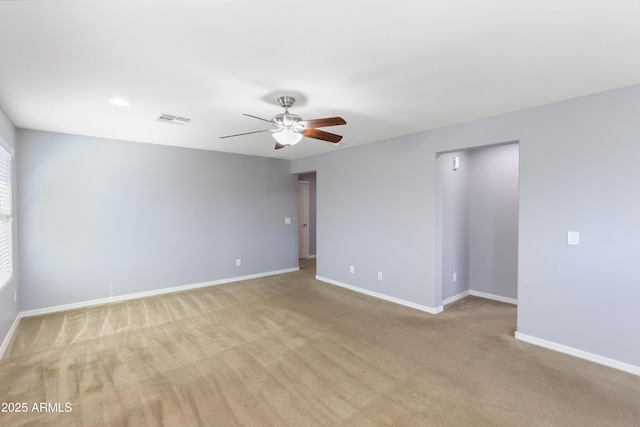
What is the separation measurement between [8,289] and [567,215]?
594 cm

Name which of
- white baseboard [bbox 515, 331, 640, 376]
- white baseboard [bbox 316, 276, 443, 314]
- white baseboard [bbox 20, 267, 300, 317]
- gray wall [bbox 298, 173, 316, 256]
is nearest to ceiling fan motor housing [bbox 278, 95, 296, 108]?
white baseboard [bbox 316, 276, 443, 314]

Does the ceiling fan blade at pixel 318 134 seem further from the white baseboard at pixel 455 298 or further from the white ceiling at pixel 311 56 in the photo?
the white baseboard at pixel 455 298

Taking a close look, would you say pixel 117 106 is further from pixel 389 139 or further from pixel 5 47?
pixel 389 139

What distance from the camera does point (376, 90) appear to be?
261 centimetres

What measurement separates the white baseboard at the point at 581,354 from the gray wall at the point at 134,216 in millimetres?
4453

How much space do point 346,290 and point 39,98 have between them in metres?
4.54

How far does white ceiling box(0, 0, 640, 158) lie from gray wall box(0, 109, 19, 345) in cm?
28

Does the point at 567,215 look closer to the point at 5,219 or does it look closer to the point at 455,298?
the point at 455,298

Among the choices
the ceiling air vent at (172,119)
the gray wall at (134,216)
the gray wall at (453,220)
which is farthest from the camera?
the gray wall at (453,220)

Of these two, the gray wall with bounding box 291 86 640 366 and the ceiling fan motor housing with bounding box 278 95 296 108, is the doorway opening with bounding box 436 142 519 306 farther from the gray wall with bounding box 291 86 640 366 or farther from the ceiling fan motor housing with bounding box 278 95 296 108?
the ceiling fan motor housing with bounding box 278 95 296 108

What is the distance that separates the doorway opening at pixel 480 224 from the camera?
441 cm

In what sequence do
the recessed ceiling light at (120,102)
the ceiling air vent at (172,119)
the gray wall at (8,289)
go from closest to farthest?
the recessed ceiling light at (120,102)
the gray wall at (8,289)
the ceiling air vent at (172,119)

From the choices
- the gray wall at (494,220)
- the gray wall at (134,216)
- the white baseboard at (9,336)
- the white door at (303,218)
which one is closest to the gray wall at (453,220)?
the gray wall at (494,220)

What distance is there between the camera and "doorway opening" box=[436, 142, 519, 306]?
441 centimetres
